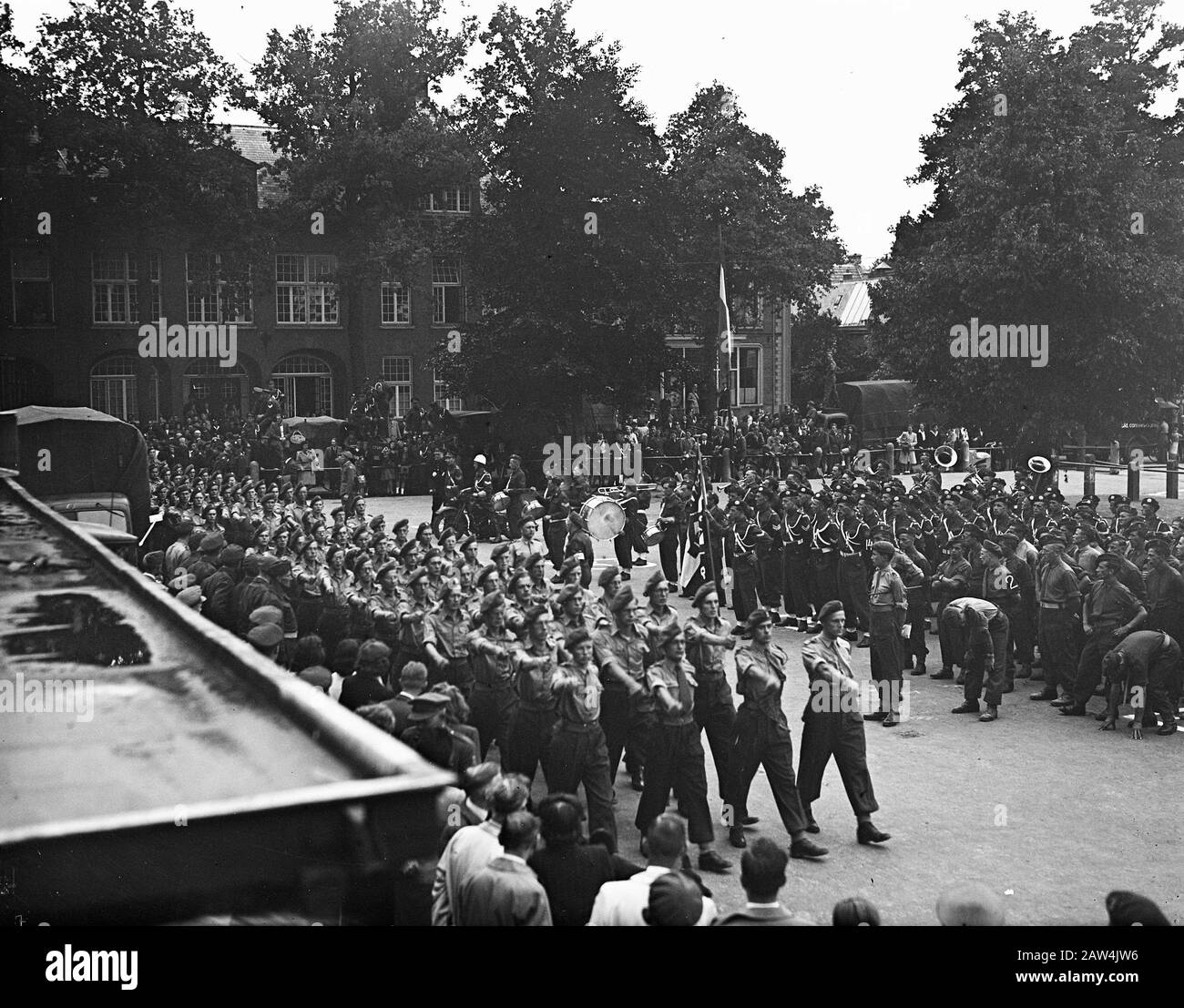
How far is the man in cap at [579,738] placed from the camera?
9320 millimetres

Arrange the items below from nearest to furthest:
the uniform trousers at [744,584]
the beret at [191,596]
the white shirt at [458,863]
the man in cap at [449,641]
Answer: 1. the white shirt at [458,863]
2. the man in cap at [449,641]
3. the beret at [191,596]
4. the uniform trousers at [744,584]

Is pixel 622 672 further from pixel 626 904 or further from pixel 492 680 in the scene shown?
pixel 626 904

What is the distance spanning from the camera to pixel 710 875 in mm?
9312

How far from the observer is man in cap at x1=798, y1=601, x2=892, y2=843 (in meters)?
9.91

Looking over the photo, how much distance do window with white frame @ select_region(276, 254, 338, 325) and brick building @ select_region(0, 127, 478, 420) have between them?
45 mm

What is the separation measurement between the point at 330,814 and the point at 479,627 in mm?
7722

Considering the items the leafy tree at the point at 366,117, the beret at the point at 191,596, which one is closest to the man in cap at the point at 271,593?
the beret at the point at 191,596

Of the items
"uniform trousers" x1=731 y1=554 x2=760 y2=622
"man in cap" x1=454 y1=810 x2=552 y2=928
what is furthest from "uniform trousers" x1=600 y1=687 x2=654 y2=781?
"uniform trousers" x1=731 y1=554 x2=760 y2=622

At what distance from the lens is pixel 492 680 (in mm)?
10688

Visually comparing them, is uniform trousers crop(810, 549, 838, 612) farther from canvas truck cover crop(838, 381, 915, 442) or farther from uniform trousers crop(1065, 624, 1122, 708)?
canvas truck cover crop(838, 381, 915, 442)

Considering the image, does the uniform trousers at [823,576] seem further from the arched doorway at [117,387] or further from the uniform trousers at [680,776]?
the arched doorway at [117,387]

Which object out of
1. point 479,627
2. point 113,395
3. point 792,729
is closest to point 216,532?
point 479,627

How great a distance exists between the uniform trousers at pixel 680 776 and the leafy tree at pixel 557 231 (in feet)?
87.9
